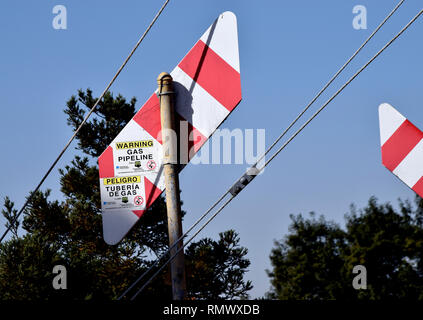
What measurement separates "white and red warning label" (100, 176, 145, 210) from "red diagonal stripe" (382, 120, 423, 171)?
172cm

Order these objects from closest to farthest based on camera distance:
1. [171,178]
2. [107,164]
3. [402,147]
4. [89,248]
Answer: [171,178] < [107,164] < [402,147] < [89,248]

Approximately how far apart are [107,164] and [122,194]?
23 cm

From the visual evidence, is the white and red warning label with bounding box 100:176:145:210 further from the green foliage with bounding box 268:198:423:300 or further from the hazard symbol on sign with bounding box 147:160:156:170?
the green foliage with bounding box 268:198:423:300

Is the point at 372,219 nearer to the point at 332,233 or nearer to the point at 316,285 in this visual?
the point at 332,233

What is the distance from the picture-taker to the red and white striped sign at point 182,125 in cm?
348

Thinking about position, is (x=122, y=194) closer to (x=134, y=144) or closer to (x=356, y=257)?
(x=134, y=144)

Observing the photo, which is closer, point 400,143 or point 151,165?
point 151,165

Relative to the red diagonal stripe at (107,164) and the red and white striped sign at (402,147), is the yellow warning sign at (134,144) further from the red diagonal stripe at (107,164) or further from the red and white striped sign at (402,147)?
the red and white striped sign at (402,147)

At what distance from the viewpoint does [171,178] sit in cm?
348

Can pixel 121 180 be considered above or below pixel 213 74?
below

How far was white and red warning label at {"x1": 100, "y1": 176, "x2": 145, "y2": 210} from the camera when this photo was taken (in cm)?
350

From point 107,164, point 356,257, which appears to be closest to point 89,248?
point 107,164

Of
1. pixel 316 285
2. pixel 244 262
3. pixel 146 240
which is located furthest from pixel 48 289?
pixel 316 285

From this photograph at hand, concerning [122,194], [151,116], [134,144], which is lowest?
[122,194]
